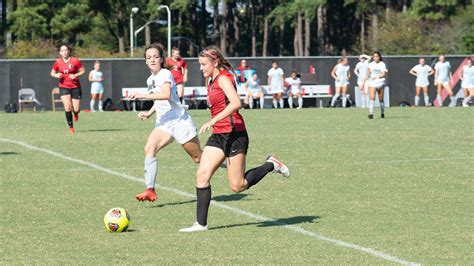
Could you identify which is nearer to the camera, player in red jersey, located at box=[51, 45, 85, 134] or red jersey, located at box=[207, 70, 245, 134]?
red jersey, located at box=[207, 70, 245, 134]

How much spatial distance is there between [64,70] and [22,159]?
6.58 metres

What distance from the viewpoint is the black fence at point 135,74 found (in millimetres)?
45656

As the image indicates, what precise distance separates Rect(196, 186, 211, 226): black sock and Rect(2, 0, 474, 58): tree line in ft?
186

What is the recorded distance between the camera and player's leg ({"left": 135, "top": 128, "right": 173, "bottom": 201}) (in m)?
12.0

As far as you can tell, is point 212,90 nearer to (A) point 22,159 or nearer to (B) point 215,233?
(B) point 215,233

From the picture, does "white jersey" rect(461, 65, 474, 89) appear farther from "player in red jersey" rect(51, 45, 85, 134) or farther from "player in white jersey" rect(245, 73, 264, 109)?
"player in red jersey" rect(51, 45, 85, 134)

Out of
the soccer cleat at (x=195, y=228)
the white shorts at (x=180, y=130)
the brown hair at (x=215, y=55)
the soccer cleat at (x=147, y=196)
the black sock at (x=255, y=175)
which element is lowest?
the soccer cleat at (x=195, y=228)

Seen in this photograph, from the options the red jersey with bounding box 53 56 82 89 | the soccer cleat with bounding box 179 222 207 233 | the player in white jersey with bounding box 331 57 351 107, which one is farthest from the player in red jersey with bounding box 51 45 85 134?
the player in white jersey with bounding box 331 57 351 107

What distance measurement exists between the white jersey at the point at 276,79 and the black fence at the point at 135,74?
3.20 m

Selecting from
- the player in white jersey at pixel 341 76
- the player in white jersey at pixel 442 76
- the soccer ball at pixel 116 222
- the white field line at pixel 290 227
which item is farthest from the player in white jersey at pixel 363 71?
the soccer ball at pixel 116 222

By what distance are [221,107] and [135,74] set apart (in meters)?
36.9

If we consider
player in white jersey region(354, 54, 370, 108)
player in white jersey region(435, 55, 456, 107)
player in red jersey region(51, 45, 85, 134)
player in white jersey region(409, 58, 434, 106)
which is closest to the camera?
player in red jersey region(51, 45, 85, 134)

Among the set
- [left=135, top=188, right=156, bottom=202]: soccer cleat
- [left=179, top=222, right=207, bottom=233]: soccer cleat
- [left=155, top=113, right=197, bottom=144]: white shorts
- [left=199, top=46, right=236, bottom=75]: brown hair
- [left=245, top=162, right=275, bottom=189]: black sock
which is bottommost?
[left=179, top=222, right=207, bottom=233]: soccer cleat

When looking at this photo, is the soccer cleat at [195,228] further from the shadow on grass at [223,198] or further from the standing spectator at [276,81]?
the standing spectator at [276,81]
